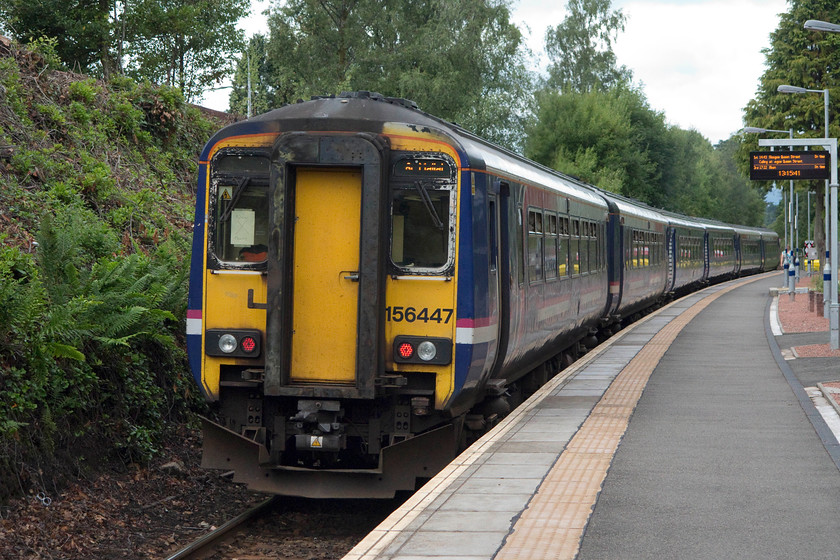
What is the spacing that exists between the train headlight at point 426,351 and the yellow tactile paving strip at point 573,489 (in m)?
1.33

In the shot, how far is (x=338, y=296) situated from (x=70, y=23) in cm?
2222

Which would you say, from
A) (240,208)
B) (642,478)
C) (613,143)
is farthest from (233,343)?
(613,143)

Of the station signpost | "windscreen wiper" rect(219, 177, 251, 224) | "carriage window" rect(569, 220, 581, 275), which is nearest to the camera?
"windscreen wiper" rect(219, 177, 251, 224)

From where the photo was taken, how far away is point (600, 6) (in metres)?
65.0

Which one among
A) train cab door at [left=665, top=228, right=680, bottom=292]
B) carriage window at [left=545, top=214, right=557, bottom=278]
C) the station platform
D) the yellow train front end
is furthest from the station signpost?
the yellow train front end

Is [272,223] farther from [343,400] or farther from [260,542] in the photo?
[260,542]

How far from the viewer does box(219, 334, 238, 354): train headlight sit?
8891mm

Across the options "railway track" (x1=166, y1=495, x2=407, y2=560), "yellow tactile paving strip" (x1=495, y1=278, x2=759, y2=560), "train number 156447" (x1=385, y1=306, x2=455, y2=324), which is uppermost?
"train number 156447" (x1=385, y1=306, x2=455, y2=324)

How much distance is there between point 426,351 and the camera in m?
8.75

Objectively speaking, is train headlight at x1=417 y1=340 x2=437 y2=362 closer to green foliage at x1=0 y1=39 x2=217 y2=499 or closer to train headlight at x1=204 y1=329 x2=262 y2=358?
train headlight at x1=204 y1=329 x2=262 y2=358

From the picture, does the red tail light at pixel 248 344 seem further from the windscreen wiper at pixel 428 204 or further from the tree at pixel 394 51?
the tree at pixel 394 51

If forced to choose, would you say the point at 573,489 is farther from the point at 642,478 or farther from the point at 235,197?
the point at 235,197

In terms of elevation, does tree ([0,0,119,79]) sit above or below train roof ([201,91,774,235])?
above

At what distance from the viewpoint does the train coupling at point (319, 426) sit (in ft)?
28.4
